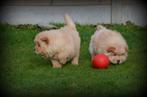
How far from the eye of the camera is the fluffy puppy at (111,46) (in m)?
7.92

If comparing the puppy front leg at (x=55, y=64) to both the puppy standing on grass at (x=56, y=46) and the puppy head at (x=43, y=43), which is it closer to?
the puppy standing on grass at (x=56, y=46)

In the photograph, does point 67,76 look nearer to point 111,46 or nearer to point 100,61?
point 100,61

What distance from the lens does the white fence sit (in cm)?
1097

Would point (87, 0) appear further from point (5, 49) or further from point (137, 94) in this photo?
point (137, 94)

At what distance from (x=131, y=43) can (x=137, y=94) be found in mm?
3524

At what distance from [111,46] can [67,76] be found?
3.63ft

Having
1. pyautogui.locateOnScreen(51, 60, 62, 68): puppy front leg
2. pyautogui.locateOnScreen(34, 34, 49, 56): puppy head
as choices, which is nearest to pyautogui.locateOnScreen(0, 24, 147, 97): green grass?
pyautogui.locateOnScreen(51, 60, 62, 68): puppy front leg

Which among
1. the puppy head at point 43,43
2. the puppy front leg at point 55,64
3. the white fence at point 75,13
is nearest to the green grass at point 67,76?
the puppy front leg at point 55,64

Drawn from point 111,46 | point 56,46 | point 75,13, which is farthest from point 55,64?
point 75,13

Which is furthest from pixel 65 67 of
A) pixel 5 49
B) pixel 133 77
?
pixel 5 49

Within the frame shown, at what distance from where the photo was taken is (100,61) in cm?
756

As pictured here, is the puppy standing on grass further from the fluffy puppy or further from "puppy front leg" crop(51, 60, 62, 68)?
the fluffy puppy

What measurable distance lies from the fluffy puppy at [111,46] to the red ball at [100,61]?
0.26m

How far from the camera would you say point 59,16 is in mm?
11094
